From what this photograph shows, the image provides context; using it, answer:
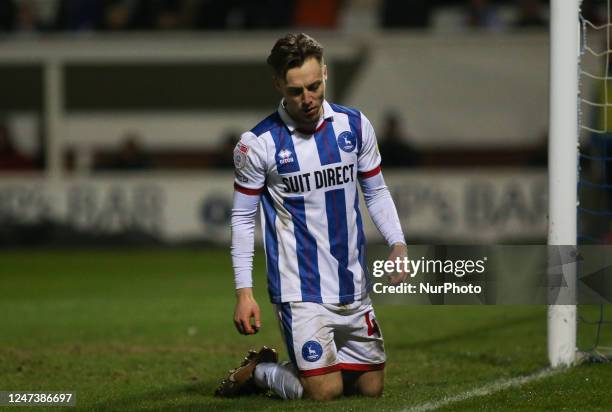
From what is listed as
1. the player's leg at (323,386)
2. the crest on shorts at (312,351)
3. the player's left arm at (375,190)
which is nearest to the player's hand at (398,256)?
the player's left arm at (375,190)

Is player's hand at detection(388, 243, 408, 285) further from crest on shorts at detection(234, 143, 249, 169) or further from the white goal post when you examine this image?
the white goal post

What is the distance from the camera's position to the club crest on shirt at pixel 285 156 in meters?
6.29

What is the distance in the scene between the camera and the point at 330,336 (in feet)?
21.0

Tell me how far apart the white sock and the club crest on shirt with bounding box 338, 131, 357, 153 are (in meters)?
1.21

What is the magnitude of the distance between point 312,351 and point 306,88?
137 centimetres

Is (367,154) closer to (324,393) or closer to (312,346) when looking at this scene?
(312,346)

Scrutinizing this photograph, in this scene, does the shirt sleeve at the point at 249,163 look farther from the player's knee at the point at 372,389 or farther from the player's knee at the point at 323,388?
the player's knee at the point at 372,389

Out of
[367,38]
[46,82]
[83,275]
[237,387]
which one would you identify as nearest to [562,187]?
[237,387]

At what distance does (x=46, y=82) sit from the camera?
74.3 feet

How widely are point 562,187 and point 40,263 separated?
10658 mm

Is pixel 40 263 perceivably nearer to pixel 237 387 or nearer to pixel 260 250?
pixel 260 250

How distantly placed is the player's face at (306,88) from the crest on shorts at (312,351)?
1.16 meters

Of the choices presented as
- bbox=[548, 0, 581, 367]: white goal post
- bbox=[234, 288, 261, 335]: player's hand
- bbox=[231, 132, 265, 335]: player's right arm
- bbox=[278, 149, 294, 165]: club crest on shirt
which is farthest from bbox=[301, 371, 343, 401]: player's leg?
bbox=[548, 0, 581, 367]: white goal post

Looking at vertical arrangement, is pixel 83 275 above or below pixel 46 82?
below
